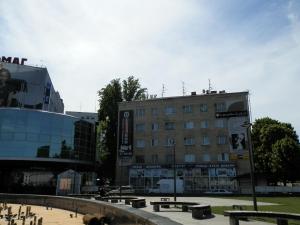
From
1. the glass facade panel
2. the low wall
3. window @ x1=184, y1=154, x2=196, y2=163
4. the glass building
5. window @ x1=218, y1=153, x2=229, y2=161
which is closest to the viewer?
the low wall

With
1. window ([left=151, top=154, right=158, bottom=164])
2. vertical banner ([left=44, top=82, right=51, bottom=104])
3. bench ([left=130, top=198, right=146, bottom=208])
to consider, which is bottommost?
bench ([left=130, top=198, right=146, bottom=208])

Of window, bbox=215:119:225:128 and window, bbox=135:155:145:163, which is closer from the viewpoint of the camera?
window, bbox=215:119:225:128

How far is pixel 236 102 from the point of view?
57.4 meters

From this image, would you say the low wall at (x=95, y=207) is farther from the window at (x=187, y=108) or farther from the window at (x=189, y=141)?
the window at (x=187, y=108)

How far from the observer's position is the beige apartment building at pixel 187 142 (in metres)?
55.7

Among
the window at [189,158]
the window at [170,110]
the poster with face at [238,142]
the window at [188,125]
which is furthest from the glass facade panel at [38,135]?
the poster with face at [238,142]

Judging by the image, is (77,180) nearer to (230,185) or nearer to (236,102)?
(230,185)

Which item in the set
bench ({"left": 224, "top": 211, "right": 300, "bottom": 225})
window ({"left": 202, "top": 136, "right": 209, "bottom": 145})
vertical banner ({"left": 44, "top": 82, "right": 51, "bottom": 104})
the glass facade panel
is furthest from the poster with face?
bench ({"left": 224, "top": 211, "right": 300, "bottom": 225})

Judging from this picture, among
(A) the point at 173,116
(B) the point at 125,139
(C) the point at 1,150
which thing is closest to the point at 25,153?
(C) the point at 1,150

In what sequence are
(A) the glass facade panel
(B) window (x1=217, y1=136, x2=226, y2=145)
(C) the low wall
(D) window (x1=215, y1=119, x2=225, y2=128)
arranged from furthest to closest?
1. (D) window (x1=215, y1=119, x2=225, y2=128)
2. (B) window (x1=217, y1=136, x2=226, y2=145)
3. (A) the glass facade panel
4. (C) the low wall

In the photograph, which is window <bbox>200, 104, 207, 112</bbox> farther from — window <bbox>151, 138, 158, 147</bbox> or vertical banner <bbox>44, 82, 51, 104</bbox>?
vertical banner <bbox>44, 82, 51, 104</bbox>

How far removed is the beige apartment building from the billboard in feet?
51.0

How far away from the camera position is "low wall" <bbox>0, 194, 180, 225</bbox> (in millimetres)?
10008

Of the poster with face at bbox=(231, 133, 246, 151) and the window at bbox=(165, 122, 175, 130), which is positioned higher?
the window at bbox=(165, 122, 175, 130)
